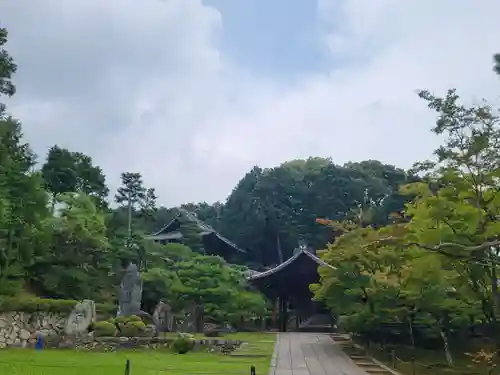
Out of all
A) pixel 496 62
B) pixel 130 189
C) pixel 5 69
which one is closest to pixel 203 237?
pixel 130 189

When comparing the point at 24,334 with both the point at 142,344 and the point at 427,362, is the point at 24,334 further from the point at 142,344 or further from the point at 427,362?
the point at 427,362

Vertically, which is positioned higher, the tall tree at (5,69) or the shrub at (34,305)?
the tall tree at (5,69)

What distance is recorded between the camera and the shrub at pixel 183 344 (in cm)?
1933

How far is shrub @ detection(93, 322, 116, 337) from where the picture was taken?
69.0ft

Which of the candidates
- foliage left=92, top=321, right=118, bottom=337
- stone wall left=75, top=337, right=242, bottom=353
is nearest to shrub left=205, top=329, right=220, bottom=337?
stone wall left=75, top=337, right=242, bottom=353

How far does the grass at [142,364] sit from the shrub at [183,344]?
0.36 meters

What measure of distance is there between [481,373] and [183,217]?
3287 cm

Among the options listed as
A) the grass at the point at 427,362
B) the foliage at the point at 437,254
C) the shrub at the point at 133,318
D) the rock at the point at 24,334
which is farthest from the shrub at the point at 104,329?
the grass at the point at 427,362

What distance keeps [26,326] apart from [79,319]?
77.5 inches

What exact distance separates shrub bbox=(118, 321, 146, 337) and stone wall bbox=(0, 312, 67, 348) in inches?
89.0

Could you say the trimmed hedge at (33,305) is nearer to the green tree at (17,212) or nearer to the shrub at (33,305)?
the shrub at (33,305)

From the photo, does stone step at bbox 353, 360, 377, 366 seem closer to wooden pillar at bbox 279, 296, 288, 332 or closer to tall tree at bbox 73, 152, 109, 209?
wooden pillar at bbox 279, 296, 288, 332

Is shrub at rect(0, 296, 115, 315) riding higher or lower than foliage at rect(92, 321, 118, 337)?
higher

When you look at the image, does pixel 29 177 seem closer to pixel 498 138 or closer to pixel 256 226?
pixel 498 138
